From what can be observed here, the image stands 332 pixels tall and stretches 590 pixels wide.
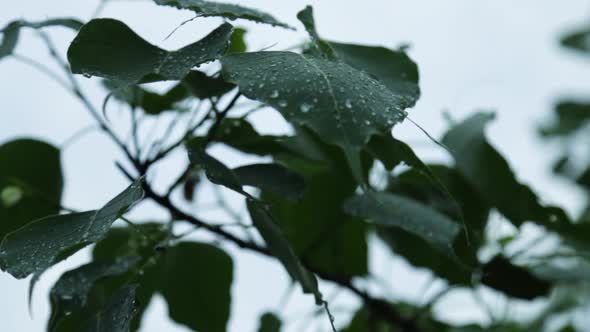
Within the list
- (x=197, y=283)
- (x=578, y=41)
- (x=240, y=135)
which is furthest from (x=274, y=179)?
(x=578, y=41)

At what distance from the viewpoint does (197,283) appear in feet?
2.47

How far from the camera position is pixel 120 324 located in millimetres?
477

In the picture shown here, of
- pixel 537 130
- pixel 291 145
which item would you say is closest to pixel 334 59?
pixel 291 145

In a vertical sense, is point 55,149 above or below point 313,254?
above

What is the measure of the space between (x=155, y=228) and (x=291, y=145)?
175 mm

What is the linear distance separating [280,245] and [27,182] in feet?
1.06

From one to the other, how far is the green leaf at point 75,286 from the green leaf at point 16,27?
→ 0.60 ft

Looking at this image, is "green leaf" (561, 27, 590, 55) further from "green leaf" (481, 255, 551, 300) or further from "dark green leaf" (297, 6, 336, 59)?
"dark green leaf" (297, 6, 336, 59)

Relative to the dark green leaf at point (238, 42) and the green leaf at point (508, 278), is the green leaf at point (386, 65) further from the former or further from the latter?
the green leaf at point (508, 278)

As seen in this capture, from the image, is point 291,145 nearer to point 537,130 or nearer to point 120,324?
point 120,324

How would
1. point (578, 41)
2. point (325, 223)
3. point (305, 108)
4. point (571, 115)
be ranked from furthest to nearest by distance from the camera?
point (578, 41), point (571, 115), point (325, 223), point (305, 108)

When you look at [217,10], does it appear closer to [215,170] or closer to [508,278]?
[215,170]

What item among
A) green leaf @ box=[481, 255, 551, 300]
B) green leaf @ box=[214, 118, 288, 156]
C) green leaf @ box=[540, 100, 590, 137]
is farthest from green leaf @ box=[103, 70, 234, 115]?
green leaf @ box=[540, 100, 590, 137]

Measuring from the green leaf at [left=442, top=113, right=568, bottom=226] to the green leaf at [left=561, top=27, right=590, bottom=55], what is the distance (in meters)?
1.28
